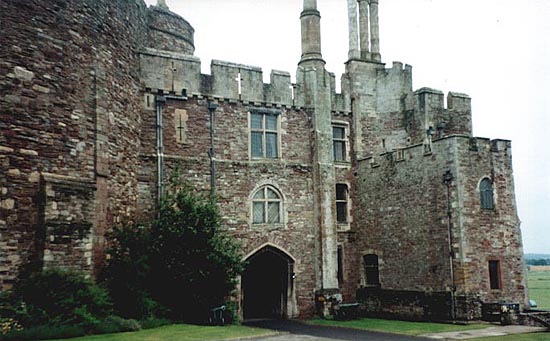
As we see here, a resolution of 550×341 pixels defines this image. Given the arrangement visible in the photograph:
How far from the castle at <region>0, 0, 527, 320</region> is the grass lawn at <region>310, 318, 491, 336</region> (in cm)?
102

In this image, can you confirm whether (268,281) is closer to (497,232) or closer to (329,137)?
(329,137)

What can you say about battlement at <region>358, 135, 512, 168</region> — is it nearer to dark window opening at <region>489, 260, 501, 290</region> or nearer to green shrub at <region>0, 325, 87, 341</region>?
dark window opening at <region>489, 260, 501, 290</region>

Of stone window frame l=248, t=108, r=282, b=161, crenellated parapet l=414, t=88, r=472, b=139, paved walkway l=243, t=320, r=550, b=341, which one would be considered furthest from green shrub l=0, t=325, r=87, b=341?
crenellated parapet l=414, t=88, r=472, b=139

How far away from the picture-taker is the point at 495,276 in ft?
67.8

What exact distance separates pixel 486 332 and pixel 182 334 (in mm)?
9024

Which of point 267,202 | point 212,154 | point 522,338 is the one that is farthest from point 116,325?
point 522,338

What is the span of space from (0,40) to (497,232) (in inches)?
682

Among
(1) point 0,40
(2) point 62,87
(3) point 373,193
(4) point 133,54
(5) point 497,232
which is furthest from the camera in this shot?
(3) point 373,193

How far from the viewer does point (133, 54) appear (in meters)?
19.4

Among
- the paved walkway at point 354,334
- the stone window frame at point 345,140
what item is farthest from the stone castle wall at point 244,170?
the paved walkway at point 354,334

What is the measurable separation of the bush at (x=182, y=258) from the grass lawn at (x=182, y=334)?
1382 millimetres

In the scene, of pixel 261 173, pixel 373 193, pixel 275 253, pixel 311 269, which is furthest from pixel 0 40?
pixel 373 193

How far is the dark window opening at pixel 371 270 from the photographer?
23.8 meters

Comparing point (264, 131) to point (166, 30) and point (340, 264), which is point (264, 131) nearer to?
point (340, 264)
